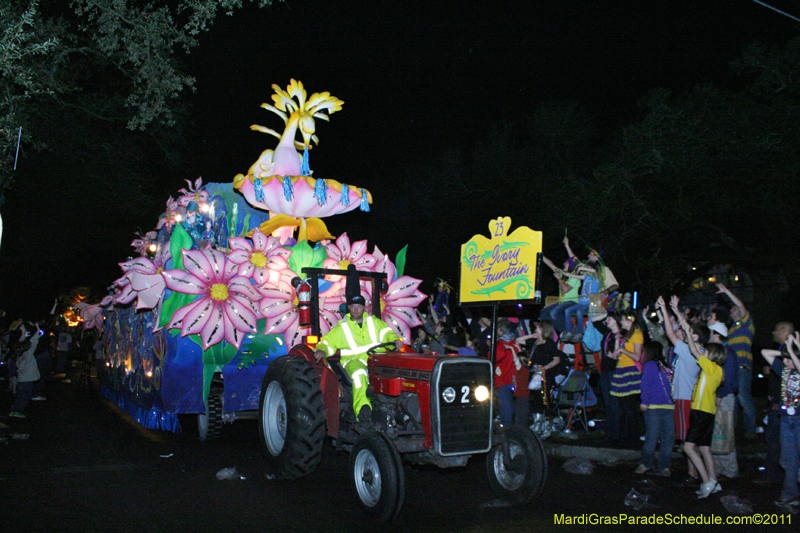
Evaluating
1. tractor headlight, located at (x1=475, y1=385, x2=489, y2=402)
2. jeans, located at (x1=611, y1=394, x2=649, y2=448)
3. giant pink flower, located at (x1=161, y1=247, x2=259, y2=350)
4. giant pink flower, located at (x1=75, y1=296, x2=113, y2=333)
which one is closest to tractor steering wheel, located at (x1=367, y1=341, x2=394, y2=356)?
tractor headlight, located at (x1=475, y1=385, x2=489, y2=402)

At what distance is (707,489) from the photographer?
642 cm

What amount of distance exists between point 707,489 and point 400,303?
459 cm

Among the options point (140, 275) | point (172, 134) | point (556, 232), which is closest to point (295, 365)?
point (140, 275)

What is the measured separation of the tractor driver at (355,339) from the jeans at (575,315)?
16.6 ft

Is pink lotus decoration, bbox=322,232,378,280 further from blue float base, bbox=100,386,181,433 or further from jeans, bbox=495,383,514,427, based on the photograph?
blue float base, bbox=100,386,181,433

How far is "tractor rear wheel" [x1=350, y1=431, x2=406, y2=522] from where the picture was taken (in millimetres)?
5195

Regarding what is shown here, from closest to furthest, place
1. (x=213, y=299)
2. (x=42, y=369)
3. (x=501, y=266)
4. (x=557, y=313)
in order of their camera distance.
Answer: (x=501, y=266) → (x=213, y=299) → (x=557, y=313) → (x=42, y=369)

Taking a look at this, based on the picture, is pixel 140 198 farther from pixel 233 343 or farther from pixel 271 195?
pixel 233 343

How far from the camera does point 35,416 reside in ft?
40.2

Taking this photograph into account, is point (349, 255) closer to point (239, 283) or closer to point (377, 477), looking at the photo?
point (239, 283)

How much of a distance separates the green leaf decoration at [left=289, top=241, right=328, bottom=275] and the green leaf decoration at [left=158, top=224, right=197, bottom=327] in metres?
1.41

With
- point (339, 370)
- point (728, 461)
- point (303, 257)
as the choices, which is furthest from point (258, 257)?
point (728, 461)

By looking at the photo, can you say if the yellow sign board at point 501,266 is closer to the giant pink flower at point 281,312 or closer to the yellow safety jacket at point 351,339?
the yellow safety jacket at point 351,339

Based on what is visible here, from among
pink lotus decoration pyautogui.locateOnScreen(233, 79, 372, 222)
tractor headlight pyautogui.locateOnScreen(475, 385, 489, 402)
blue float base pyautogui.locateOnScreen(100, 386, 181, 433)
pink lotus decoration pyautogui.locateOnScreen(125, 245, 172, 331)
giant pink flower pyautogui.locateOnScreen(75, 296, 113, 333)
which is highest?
pink lotus decoration pyautogui.locateOnScreen(233, 79, 372, 222)
